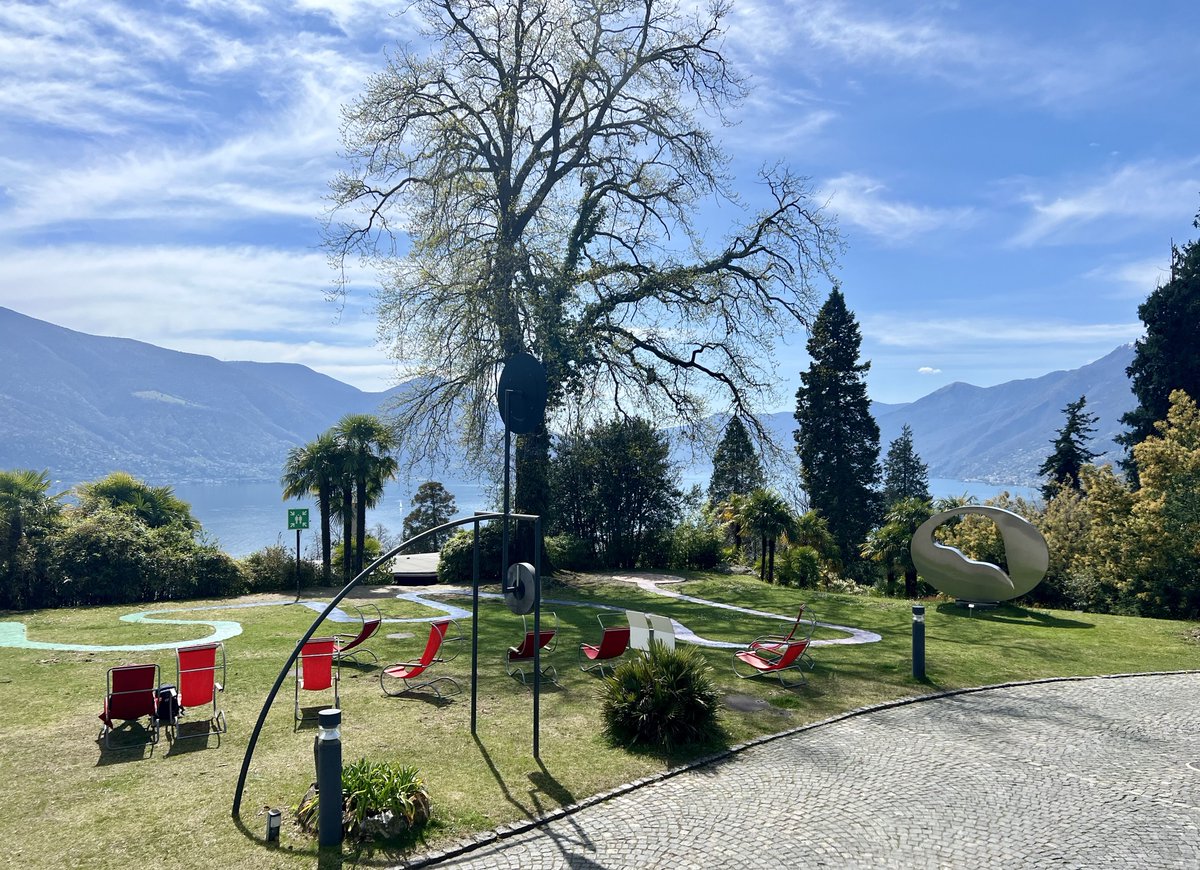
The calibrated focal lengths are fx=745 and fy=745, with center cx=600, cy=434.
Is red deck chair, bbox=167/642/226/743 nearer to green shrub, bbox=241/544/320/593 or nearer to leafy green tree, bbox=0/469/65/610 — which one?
leafy green tree, bbox=0/469/65/610

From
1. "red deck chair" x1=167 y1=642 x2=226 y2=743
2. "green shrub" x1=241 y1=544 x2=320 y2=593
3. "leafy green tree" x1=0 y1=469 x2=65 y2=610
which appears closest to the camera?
"red deck chair" x1=167 y1=642 x2=226 y2=743

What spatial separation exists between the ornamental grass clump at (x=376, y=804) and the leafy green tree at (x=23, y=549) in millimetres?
15841

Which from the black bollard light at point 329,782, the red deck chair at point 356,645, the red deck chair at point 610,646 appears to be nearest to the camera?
the black bollard light at point 329,782

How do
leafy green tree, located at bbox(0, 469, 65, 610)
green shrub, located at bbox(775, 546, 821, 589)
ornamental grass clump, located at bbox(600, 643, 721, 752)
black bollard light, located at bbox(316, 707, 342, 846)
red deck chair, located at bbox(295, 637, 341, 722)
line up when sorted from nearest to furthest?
black bollard light, located at bbox(316, 707, 342, 846), ornamental grass clump, located at bbox(600, 643, 721, 752), red deck chair, located at bbox(295, 637, 341, 722), leafy green tree, located at bbox(0, 469, 65, 610), green shrub, located at bbox(775, 546, 821, 589)

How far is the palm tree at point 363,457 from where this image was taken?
2331 centimetres

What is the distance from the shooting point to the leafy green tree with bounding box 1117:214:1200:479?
105 feet

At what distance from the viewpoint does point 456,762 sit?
7332 mm

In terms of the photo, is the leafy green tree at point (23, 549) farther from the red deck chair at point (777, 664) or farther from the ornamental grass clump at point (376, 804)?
the red deck chair at point (777, 664)

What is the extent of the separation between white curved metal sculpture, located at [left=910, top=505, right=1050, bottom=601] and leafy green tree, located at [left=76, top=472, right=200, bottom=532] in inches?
825

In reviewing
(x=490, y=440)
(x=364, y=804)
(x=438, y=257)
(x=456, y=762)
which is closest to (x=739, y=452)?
(x=490, y=440)

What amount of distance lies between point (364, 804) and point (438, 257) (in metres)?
17.7

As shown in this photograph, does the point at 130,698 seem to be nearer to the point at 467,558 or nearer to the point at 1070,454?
the point at 467,558

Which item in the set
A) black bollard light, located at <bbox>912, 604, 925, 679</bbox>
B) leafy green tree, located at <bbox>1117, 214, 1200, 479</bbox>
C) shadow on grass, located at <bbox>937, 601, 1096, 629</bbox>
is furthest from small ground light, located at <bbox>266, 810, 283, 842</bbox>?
leafy green tree, located at <bbox>1117, 214, 1200, 479</bbox>

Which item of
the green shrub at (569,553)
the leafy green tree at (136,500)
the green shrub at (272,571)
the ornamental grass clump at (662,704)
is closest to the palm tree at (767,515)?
the green shrub at (569,553)
